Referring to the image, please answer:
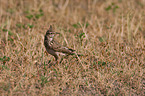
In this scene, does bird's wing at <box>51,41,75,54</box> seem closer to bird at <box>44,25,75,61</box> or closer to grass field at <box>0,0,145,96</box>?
bird at <box>44,25,75,61</box>

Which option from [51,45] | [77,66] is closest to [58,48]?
[51,45]

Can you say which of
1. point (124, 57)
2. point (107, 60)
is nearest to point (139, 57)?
point (124, 57)

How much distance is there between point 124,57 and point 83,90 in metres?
1.61

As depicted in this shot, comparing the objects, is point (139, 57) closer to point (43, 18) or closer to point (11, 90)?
point (11, 90)

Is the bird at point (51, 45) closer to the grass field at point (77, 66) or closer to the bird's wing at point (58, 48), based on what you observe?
the bird's wing at point (58, 48)

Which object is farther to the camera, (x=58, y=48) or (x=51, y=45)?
(x=58, y=48)

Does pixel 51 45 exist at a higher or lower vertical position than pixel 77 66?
higher

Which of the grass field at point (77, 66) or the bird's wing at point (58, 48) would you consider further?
the bird's wing at point (58, 48)

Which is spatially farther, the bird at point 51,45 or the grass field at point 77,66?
the bird at point 51,45

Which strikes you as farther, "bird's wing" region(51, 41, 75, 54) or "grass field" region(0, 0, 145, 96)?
"bird's wing" region(51, 41, 75, 54)

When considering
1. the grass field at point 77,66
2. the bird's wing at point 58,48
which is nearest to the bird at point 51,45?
the bird's wing at point 58,48

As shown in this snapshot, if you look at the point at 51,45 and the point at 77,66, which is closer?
the point at 51,45

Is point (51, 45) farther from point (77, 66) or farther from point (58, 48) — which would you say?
point (77, 66)

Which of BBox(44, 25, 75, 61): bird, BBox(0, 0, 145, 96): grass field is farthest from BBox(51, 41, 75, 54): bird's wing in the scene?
BBox(0, 0, 145, 96): grass field
